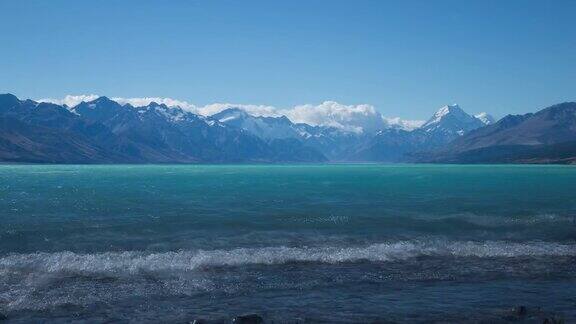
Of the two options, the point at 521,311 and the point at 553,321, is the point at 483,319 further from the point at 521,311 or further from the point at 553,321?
the point at 553,321

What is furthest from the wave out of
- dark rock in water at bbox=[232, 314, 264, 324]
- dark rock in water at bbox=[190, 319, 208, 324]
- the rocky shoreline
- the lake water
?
dark rock in water at bbox=[232, 314, 264, 324]

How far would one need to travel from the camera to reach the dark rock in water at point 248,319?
61.0ft

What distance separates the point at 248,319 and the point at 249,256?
13.7m

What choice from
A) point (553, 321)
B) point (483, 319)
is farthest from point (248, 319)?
point (553, 321)

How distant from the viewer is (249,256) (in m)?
32.4

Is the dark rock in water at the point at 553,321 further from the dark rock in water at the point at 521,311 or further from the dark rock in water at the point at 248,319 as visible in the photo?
the dark rock in water at the point at 248,319

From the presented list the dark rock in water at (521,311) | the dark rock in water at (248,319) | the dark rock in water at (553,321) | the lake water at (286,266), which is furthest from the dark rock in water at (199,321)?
the dark rock in water at (553,321)

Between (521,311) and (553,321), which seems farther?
(521,311)

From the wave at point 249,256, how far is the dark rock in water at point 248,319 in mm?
11227

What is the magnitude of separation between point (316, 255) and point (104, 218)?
3073cm

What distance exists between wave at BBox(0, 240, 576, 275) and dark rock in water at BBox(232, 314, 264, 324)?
11.2m

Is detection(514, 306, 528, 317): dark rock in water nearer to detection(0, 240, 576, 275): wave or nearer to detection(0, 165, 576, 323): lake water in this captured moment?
detection(0, 165, 576, 323): lake water

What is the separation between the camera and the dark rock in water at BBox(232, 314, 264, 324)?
1859 centimetres

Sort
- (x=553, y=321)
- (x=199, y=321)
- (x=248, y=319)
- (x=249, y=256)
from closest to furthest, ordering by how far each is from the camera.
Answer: (x=553, y=321) → (x=248, y=319) → (x=199, y=321) → (x=249, y=256)
